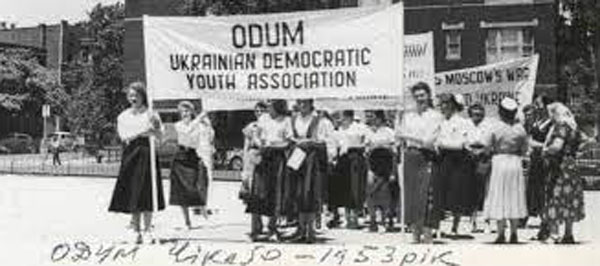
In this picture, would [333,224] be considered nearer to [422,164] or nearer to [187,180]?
[187,180]

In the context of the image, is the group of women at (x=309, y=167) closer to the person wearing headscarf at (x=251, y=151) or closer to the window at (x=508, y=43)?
the person wearing headscarf at (x=251, y=151)

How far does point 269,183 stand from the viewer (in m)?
11.8

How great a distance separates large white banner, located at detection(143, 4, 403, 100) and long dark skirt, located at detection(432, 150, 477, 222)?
166 centimetres

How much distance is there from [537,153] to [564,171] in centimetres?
165

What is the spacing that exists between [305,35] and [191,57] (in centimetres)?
138

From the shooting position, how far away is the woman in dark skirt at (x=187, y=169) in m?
13.9

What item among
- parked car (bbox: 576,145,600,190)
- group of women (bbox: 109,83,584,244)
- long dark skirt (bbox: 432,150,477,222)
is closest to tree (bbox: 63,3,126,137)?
parked car (bbox: 576,145,600,190)

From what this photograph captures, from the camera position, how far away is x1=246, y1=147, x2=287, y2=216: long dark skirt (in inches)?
449

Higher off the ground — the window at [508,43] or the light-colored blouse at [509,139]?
the window at [508,43]

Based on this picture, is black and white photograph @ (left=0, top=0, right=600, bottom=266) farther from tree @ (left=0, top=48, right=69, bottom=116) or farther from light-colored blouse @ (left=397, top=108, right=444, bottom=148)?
tree @ (left=0, top=48, right=69, bottom=116)

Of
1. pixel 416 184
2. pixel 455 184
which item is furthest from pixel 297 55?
pixel 455 184

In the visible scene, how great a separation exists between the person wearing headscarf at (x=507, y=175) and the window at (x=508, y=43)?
2927 centimetres

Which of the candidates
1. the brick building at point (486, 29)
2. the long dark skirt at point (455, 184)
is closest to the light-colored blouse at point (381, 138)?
the long dark skirt at point (455, 184)
